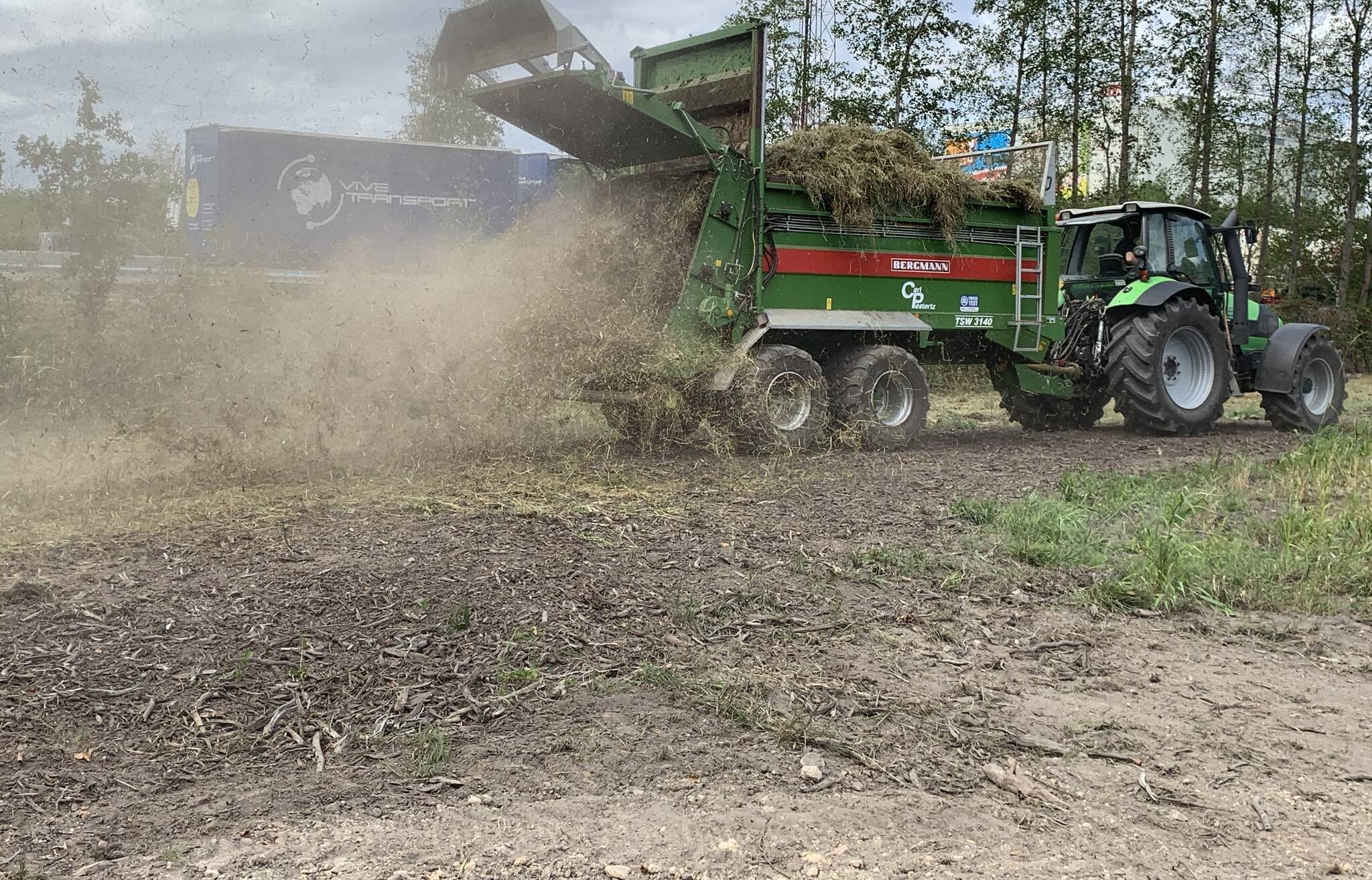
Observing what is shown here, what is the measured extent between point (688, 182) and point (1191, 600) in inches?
203

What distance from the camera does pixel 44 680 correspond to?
3498 mm

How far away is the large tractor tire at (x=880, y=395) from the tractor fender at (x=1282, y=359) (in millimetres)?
4140

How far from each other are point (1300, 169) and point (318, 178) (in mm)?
18129

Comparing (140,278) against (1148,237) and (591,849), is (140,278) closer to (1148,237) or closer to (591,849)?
(591,849)

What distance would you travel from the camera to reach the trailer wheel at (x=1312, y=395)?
11148 mm

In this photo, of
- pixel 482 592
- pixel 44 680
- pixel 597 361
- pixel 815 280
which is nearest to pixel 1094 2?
pixel 815 280

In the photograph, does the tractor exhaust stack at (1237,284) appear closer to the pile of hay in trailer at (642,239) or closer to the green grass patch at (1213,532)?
the pile of hay in trailer at (642,239)

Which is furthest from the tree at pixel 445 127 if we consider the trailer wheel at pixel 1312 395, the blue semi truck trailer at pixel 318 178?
the trailer wheel at pixel 1312 395

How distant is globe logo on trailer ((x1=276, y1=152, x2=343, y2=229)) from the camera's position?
65.5 feet

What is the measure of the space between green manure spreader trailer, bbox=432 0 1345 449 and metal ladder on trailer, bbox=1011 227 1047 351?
0.02m

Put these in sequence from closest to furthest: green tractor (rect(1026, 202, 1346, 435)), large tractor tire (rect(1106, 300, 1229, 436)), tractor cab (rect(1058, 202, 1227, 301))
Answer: large tractor tire (rect(1106, 300, 1229, 436)), green tractor (rect(1026, 202, 1346, 435)), tractor cab (rect(1058, 202, 1227, 301))

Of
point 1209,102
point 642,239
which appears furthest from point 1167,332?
point 1209,102

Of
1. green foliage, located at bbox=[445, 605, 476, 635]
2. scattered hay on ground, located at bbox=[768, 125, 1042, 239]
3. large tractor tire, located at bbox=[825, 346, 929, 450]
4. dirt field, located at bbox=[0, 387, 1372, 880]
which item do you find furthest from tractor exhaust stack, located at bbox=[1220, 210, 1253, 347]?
green foliage, located at bbox=[445, 605, 476, 635]

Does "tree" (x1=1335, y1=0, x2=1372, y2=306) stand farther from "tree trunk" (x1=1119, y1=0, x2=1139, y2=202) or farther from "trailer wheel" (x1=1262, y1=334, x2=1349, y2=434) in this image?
"trailer wheel" (x1=1262, y1=334, x2=1349, y2=434)
